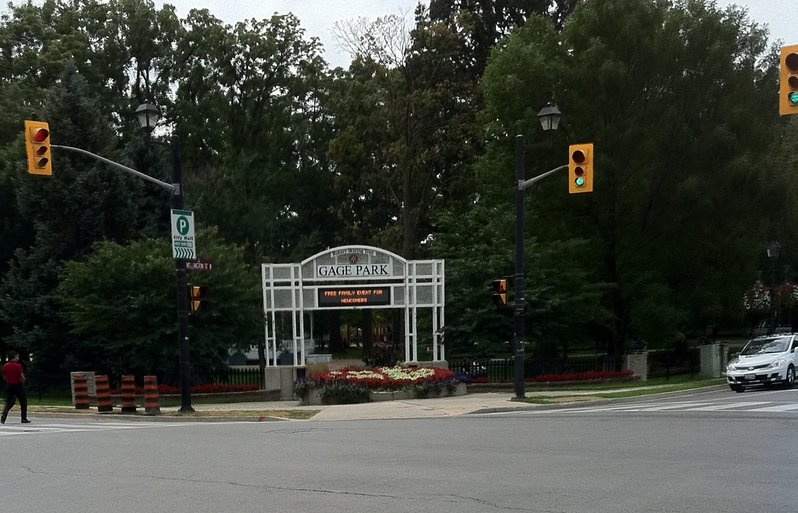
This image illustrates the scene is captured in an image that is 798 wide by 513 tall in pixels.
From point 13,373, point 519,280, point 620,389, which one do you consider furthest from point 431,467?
point 620,389

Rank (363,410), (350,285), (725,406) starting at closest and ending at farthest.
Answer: (725,406), (363,410), (350,285)

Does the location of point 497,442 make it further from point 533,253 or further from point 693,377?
point 693,377

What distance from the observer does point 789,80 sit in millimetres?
15180

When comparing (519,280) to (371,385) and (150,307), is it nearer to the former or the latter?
(371,385)

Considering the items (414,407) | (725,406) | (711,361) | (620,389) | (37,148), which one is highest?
(37,148)

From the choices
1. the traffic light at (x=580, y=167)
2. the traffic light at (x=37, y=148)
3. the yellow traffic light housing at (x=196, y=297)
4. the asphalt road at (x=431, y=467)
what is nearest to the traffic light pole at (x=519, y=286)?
the traffic light at (x=580, y=167)

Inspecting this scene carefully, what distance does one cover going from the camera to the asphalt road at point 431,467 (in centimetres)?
1045

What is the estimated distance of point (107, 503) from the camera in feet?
35.9

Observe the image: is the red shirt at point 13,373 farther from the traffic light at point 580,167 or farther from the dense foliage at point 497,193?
the traffic light at point 580,167

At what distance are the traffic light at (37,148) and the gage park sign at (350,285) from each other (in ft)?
41.1

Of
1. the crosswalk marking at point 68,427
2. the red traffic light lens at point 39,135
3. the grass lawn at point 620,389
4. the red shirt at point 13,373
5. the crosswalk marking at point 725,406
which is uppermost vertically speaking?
the red traffic light lens at point 39,135

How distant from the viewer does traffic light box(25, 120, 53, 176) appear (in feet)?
72.0

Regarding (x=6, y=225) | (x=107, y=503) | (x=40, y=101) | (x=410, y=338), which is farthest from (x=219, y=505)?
(x=40, y=101)

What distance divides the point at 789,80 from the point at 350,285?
824 inches
